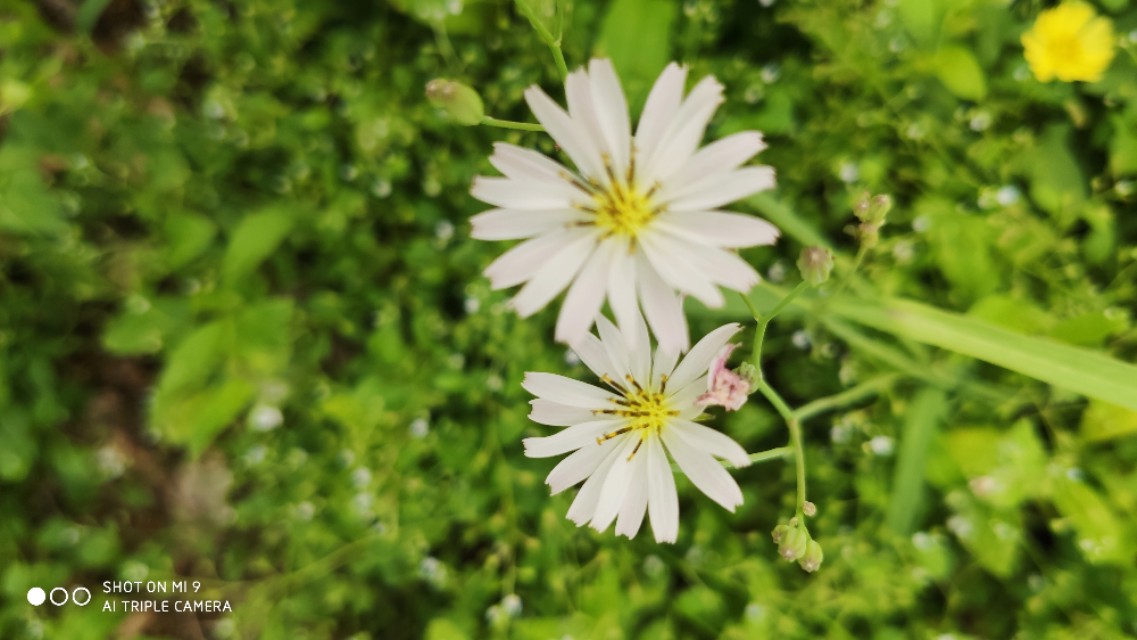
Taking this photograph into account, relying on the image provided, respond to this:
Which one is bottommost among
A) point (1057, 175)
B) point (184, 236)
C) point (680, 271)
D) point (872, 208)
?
point (184, 236)

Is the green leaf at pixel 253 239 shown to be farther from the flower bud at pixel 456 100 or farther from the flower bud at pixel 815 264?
the flower bud at pixel 815 264

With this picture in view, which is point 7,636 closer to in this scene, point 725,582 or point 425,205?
point 425,205

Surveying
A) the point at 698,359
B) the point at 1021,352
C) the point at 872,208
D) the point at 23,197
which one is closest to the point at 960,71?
the point at 1021,352

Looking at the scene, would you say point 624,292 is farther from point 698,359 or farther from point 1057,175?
point 1057,175

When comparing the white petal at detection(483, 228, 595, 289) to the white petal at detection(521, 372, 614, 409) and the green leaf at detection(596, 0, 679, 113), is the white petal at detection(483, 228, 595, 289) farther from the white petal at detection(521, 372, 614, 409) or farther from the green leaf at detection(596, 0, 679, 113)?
the green leaf at detection(596, 0, 679, 113)

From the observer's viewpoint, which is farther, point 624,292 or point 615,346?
point 615,346

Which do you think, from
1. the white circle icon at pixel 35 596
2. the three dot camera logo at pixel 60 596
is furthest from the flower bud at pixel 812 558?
the white circle icon at pixel 35 596

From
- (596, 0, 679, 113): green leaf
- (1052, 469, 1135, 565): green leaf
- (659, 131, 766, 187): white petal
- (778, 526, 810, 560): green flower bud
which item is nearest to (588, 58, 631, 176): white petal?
(659, 131, 766, 187): white petal
